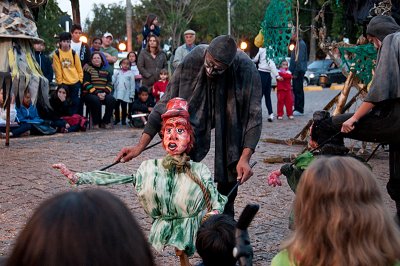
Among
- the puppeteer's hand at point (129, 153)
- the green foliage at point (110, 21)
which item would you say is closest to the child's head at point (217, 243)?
the puppeteer's hand at point (129, 153)

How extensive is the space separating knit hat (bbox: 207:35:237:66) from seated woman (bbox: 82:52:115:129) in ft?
29.2

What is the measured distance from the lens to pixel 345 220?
2324 mm

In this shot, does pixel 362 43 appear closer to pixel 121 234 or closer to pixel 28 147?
pixel 28 147

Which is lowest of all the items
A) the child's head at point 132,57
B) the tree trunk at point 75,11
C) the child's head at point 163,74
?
the child's head at point 163,74

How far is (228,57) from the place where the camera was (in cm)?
453

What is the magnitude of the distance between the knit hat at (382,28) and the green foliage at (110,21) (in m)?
51.7

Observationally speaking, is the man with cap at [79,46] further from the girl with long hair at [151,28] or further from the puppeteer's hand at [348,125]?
the puppeteer's hand at [348,125]

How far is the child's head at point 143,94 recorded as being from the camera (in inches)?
538

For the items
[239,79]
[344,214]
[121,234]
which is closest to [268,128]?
[239,79]

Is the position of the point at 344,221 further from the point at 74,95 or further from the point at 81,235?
the point at 74,95

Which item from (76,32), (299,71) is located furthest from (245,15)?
(76,32)

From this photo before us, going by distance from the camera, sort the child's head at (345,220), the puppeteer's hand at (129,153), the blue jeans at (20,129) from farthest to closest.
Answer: the blue jeans at (20,129), the puppeteer's hand at (129,153), the child's head at (345,220)

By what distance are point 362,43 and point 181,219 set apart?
16.1 ft

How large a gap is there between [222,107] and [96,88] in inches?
350
